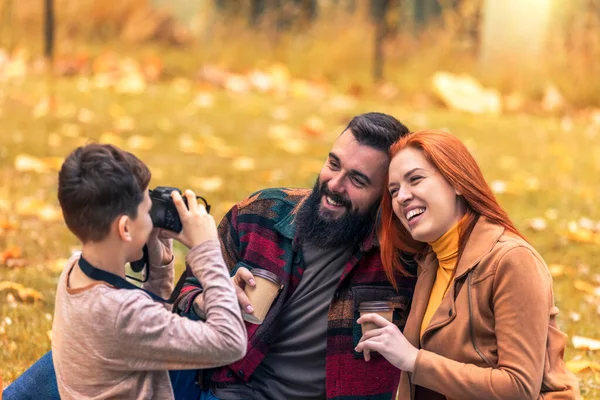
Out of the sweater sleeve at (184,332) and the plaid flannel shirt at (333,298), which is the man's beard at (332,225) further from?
the sweater sleeve at (184,332)

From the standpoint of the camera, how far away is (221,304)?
2.54 metres

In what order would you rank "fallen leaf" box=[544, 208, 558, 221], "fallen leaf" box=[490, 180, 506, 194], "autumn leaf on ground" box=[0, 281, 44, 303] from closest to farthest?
"autumn leaf on ground" box=[0, 281, 44, 303], "fallen leaf" box=[544, 208, 558, 221], "fallen leaf" box=[490, 180, 506, 194]

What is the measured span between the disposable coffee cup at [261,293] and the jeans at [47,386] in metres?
0.31

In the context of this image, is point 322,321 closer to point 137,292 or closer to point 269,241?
point 269,241

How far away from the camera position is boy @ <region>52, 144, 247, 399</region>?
249cm

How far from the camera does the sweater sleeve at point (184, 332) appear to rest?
248cm

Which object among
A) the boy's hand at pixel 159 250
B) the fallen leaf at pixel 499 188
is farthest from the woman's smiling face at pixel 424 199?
the fallen leaf at pixel 499 188

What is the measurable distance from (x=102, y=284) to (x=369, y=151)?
105 centimetres

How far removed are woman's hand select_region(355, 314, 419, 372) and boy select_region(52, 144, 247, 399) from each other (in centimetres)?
43

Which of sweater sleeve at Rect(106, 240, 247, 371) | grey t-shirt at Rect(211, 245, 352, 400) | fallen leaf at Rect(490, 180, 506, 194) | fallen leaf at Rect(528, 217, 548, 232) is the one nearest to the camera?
sweater sleeve at Rect(106, 240, 247, 371)

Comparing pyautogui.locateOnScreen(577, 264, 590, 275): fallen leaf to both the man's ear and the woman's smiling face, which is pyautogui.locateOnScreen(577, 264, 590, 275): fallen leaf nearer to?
the woman's smiling face

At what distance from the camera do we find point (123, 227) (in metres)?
2.51

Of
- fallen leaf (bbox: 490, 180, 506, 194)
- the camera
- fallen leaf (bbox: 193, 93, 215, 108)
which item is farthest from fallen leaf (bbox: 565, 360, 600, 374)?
fallen leaf (bbox: 193, 93, 215, 108)

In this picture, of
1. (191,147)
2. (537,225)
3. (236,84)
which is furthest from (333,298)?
(236,84)
